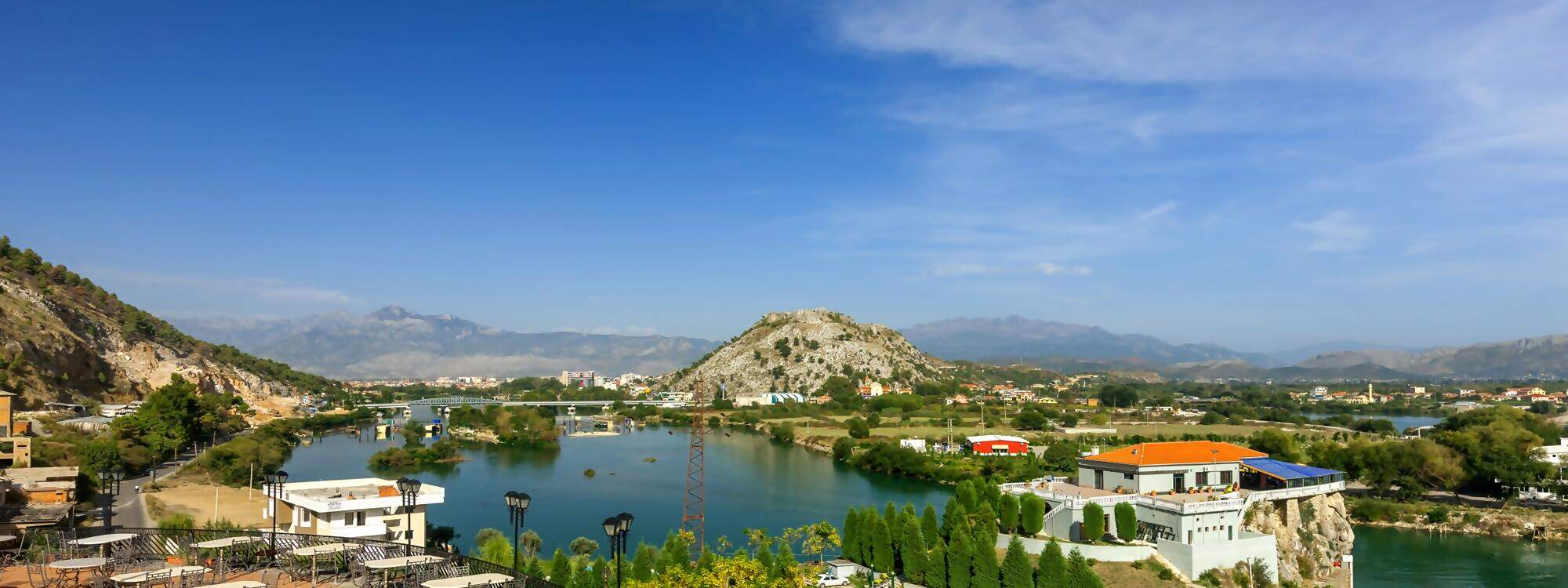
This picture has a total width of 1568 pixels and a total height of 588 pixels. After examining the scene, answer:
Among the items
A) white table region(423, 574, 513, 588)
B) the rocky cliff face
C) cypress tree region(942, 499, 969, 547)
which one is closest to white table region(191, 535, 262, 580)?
white table region(423, 574, 513, 588)

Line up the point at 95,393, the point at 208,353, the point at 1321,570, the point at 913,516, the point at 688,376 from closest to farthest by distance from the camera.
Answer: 1. the point at 913,516
2. the point at 1321,570
3. the point at 95,393
4. the point at 208,353
5. the point at 688,376

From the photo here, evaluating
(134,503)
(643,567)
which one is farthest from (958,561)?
(134,503)

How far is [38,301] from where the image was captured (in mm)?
54312

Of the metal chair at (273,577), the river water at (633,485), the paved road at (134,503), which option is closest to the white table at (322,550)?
the metal chair at (273,577)

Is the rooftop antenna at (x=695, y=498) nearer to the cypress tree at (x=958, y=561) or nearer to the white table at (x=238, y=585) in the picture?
the cypress tree at (x=958, y=561)

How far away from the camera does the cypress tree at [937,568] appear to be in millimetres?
20656

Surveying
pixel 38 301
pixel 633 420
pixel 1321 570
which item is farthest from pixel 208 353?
pixel 1321 570

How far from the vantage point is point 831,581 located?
21.8 meters

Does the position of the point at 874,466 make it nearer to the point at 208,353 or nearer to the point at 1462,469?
the point at 1462,469

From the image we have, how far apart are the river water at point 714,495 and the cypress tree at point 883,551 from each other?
10.4 metres

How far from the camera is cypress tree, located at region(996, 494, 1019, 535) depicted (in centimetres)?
2320

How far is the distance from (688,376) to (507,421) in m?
58.1

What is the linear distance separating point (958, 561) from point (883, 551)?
7.89 feet

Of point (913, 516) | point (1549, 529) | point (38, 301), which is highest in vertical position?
point (38, 301)
